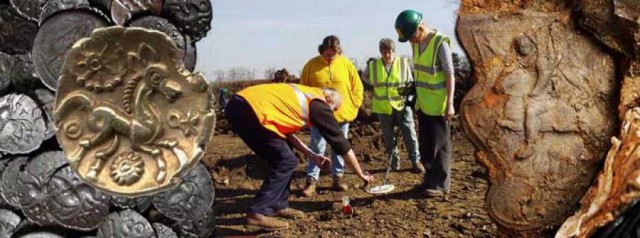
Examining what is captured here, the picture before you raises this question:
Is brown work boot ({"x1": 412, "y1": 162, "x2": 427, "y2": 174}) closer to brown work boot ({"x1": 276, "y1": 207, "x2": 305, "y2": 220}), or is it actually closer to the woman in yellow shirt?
the woman in yellow shirt

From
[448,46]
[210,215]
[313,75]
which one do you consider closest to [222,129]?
[313,75]

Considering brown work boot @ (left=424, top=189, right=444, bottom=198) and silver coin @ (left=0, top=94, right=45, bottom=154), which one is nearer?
silver coin @ (left=0, top=94, right=45, bottom=154)

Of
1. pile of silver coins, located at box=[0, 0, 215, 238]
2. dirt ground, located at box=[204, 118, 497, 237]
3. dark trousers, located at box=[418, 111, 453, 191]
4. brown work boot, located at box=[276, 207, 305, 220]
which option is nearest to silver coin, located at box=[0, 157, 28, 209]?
pile of silver coins, located at box=[0, 0, 215, 238]

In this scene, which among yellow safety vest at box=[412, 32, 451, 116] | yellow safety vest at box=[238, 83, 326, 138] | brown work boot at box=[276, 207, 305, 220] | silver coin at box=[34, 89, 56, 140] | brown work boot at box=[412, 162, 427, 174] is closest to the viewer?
silver coin at box=[34, 89, 56, 140]

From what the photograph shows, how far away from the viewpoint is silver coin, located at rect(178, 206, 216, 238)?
2377 mm

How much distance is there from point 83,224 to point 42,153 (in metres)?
0.25

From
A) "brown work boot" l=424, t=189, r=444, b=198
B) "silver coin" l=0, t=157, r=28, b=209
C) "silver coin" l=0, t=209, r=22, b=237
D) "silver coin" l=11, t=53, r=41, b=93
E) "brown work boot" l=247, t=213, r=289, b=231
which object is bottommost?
"brown work boot" l=424, t=189, r=444, b=198

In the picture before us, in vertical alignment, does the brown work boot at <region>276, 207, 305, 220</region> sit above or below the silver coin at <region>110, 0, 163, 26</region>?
below

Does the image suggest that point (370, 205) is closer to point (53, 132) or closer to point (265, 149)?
point (265, 149)

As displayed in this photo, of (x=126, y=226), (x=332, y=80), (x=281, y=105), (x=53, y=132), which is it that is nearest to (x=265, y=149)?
(x=281, y=105)

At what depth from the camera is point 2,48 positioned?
2221mm

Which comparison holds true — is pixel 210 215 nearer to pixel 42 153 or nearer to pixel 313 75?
pixel 42 153

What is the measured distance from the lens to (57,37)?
7.11 feet

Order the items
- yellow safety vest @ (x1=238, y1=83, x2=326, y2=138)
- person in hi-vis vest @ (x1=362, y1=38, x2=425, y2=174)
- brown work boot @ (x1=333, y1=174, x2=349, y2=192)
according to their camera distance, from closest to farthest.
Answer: yellow safety vest @ (x1=238, y1=83, x2=326, y2=138), brown work boot @ (x1=333, y1=174, x2=349, y2=192), person in hi-vis vest @ (x1=362, y1=38, x2=425, y2=174)
